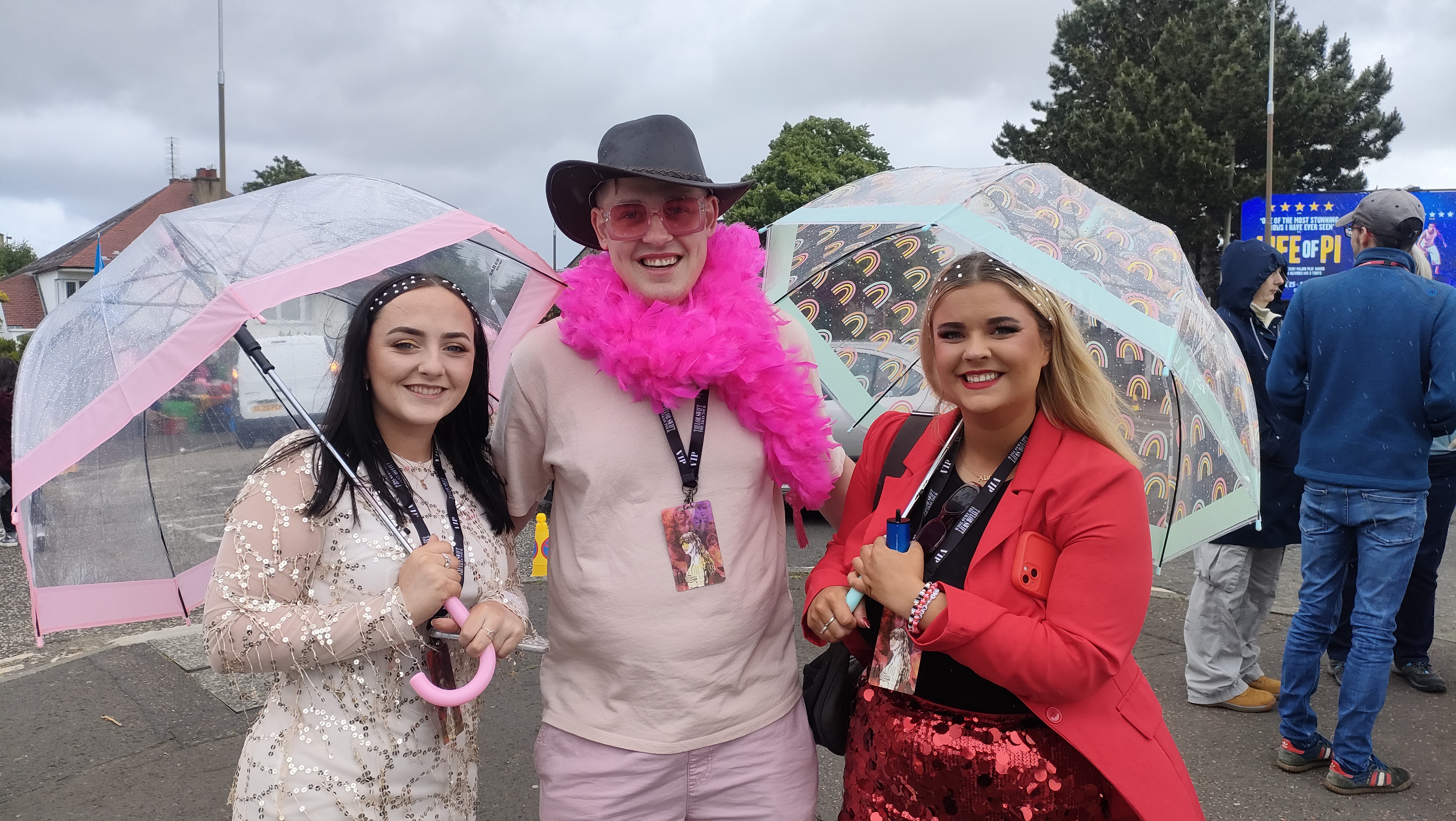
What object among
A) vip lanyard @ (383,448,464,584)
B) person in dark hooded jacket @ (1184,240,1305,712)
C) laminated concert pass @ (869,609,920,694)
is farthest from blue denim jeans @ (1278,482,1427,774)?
vip lanyard @ (383,448,464,584)

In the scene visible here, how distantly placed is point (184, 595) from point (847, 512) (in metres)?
1.40

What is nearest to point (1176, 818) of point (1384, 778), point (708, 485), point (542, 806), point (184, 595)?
point (708, 485)

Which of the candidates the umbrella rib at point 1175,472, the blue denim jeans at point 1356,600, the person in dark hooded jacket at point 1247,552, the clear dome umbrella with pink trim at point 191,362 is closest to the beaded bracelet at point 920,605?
the umbrella rib at point 1175,472

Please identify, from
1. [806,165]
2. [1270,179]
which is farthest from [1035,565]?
[806,165]

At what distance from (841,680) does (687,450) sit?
57cm

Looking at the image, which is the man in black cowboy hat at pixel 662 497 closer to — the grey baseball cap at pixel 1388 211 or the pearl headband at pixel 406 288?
the pearl headband at pixel 406 288

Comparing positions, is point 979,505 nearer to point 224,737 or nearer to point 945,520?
A: point 945,520

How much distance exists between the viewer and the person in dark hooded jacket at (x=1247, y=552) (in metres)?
3.82

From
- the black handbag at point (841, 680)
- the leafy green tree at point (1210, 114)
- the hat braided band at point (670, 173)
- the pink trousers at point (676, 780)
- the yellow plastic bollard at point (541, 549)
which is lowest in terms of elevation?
the yellow plastic bollard at point (541, 549)

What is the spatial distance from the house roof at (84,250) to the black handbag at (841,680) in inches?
1843

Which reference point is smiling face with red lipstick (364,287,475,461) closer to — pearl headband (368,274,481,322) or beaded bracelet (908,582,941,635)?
pearl headband (368,274,481,322)

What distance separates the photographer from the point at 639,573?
1807 mm

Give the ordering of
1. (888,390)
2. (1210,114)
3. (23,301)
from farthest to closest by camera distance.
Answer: (23,301), (1210,114), (888,390)

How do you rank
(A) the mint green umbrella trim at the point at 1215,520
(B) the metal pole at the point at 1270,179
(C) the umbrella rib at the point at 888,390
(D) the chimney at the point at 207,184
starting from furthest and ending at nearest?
(D) the chimney at the point at 207,184 → (B) the metal pole at the point at 1270,179 → (C) the umbrella rib at the point at 888,390 → (A) the mint green umbrella trim at the point at 1215,520
